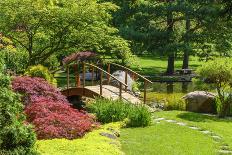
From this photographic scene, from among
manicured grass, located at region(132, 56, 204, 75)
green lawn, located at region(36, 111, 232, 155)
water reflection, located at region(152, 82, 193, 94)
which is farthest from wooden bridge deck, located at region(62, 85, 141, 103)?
manicured grass, located at region(132, 56, 204, 75)

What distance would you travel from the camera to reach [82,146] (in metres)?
13.6

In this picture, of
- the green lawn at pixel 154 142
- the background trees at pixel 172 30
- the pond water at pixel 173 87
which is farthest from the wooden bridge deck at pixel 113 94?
the background trees at pixel 172 30

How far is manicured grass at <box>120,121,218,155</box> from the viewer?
47.7 ft

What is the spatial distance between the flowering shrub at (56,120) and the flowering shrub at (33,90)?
0.52 meters

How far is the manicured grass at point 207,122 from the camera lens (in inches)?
685

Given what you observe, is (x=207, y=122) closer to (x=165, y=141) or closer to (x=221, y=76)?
(x=221, y=76)

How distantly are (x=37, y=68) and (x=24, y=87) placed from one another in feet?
14.7

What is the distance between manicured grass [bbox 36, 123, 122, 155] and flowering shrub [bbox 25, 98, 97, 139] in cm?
60

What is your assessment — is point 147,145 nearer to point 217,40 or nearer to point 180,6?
point 180,6

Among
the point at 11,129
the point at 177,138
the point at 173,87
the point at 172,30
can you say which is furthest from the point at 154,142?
the point at 172,30

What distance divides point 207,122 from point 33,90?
718 centimetres

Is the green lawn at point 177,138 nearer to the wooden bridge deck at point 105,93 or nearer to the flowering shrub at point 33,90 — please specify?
the wooden bridge deck at point 105,93

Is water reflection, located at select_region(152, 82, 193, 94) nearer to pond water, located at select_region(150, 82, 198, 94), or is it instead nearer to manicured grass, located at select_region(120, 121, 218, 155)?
pond water, located at select_region(150, 82, 198, 94)

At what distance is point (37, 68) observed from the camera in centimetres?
2195
